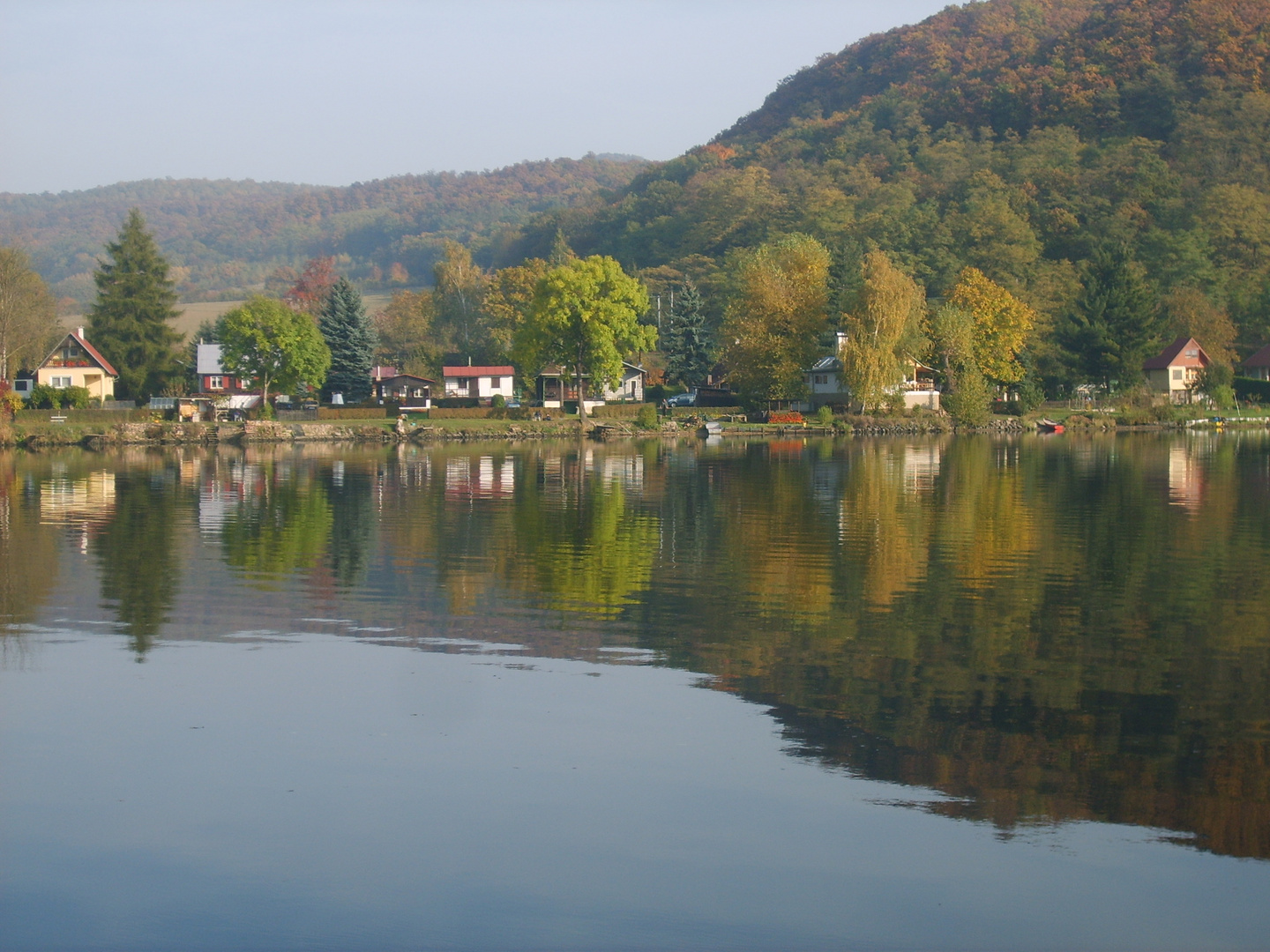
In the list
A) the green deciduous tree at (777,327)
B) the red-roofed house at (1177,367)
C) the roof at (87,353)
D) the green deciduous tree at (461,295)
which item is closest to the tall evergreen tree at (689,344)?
the green deciduous tree at (777,327)

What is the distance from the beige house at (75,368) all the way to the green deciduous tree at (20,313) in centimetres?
225

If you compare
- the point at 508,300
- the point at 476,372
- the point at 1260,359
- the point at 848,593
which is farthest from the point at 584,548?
the point at 508,300

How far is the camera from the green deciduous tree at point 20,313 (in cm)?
7994

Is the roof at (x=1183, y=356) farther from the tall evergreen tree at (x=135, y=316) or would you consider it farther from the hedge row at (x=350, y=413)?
the tall evergreen tree at (x=135, y=316)

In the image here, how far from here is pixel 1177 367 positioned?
309 feet

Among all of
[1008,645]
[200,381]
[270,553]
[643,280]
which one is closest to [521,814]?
[1008,645]

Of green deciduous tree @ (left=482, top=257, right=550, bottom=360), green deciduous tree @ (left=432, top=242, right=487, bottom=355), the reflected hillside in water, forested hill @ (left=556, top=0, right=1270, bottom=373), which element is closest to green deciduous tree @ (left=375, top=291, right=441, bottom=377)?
green deciduous tree @ (left=432, top=242, right=487, bottom=355)

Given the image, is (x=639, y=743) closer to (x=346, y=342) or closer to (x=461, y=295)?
(x=346, y=342)

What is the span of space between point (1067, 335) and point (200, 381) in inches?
2862

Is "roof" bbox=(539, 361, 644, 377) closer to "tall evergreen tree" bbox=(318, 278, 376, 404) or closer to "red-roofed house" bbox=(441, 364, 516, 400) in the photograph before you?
"red-roofed house" bbox=(441, 364, 516, 400)

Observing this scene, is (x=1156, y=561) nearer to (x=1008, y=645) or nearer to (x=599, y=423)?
(x=1008, y=645)

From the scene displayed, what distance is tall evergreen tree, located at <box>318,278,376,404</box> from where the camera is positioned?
92000 millimetres

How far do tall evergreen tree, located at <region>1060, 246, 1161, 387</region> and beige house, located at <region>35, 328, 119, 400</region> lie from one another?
2737 inches

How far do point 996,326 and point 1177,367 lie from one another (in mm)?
19730
